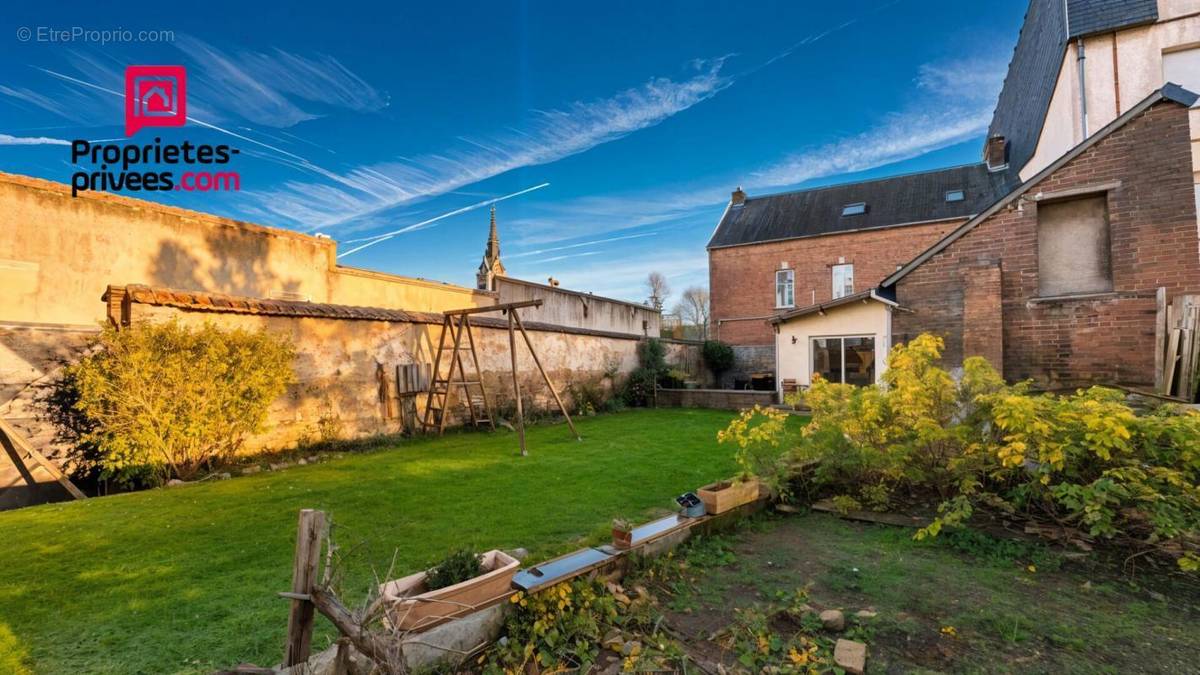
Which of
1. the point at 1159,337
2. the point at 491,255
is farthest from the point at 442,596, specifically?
the point at 491,255

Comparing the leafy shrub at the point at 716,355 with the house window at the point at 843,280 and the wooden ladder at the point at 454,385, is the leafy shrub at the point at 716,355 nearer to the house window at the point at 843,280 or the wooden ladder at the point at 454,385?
the house window at the point at 843,280

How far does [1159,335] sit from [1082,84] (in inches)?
295

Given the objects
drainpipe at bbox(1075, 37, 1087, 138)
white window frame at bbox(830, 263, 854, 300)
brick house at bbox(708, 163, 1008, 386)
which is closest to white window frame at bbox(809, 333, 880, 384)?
brick house at bbox(708, 163, 1008, 386)

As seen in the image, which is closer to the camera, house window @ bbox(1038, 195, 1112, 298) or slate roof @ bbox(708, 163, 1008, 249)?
house window @ bbox(1038, 195, 1112, 298)

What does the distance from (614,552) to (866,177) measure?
22769 mm

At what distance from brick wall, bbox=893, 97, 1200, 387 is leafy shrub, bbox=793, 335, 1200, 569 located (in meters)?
4.45

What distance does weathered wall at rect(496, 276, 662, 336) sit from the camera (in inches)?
606

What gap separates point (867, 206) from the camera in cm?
1923

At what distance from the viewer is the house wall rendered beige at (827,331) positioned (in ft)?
38.3

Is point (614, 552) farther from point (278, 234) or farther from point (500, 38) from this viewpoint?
point (278, 234)

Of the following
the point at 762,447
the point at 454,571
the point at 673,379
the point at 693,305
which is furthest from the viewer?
the point at 693,305

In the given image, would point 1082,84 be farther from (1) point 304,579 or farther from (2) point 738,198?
(1) point 304,579

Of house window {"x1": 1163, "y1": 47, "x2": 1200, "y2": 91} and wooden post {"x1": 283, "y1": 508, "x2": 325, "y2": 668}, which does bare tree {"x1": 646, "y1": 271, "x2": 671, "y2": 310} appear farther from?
wooden post {"x1": 283, "y1": 508, "x2": 325, "y2": 668}

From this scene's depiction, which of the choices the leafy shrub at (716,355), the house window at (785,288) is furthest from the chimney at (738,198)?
the leafy shrub at (716,355)
